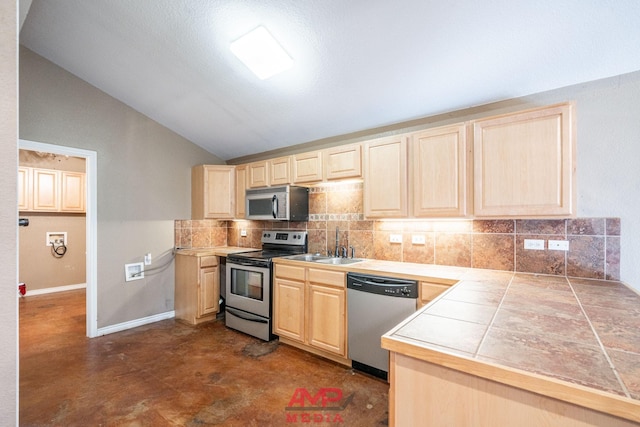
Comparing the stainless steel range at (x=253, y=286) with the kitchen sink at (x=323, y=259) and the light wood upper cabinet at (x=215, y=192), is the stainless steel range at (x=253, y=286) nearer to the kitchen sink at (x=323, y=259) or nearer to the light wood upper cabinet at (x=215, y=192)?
the kitchen sink at (x=323, y=259)

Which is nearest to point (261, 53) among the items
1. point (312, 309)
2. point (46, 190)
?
point (312, 309)

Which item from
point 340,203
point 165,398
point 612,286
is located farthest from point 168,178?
point 612,286

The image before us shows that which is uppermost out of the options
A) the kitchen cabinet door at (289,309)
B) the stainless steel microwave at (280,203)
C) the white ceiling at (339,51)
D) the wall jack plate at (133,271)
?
the white ceiling at (339,51)

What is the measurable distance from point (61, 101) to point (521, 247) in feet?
15.7

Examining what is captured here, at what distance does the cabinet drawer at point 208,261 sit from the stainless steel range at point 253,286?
16.4 inches

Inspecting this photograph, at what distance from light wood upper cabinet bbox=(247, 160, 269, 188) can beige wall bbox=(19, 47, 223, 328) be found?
41.0 inches

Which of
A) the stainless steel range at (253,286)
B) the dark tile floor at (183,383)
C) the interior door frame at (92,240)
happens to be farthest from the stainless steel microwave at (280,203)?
the interior door frame at (92,240)

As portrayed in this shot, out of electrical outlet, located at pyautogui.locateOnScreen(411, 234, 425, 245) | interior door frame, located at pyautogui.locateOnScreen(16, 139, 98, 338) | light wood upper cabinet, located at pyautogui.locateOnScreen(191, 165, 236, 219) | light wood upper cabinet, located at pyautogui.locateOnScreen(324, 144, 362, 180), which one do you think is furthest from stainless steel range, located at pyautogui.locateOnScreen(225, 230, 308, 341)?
interior door frame, located at pyautogui.locateOnScreen(16, 139, 98, 338)

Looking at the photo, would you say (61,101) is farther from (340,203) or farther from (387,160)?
(387,160)

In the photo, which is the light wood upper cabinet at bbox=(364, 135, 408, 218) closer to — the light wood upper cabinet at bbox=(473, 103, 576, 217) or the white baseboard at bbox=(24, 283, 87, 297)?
the light wood upper cabinet at bbox=(473, 103, 576, 217)

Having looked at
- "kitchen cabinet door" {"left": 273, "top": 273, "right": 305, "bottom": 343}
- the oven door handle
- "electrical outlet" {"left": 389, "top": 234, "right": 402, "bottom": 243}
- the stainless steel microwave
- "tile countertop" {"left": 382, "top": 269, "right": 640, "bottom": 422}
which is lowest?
the oven door handle

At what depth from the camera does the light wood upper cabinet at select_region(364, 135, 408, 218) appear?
253 cm

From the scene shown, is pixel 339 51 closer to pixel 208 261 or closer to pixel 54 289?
pixel 208 261

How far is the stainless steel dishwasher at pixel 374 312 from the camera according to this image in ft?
7.26
